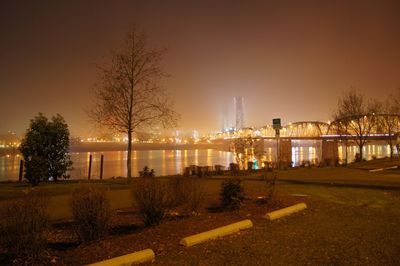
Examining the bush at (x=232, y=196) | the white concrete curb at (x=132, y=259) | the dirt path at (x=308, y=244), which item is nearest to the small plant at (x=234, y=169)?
the bush at (x=232, y=196)

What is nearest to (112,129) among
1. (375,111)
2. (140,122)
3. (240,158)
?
(140,122)

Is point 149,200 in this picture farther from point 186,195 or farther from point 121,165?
point 121,165

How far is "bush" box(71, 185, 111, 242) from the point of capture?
19.3 ft

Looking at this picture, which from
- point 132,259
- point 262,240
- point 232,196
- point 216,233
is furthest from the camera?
point 232,196

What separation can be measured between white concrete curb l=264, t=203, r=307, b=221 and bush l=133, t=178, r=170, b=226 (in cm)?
238

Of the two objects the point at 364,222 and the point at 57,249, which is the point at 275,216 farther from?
the point at 57,249

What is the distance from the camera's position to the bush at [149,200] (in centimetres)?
695

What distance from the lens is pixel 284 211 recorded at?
27.0 ft

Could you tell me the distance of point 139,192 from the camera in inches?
273

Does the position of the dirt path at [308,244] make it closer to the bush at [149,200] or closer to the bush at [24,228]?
the bush at [149,200]

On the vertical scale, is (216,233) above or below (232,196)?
below

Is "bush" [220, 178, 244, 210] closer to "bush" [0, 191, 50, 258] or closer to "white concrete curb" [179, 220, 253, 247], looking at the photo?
"white concrete curb" [179, 220, 253, 247]

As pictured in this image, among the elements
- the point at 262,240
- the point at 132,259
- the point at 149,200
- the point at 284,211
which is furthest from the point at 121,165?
the point at 132,259

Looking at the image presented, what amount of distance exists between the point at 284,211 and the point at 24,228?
5480mm
